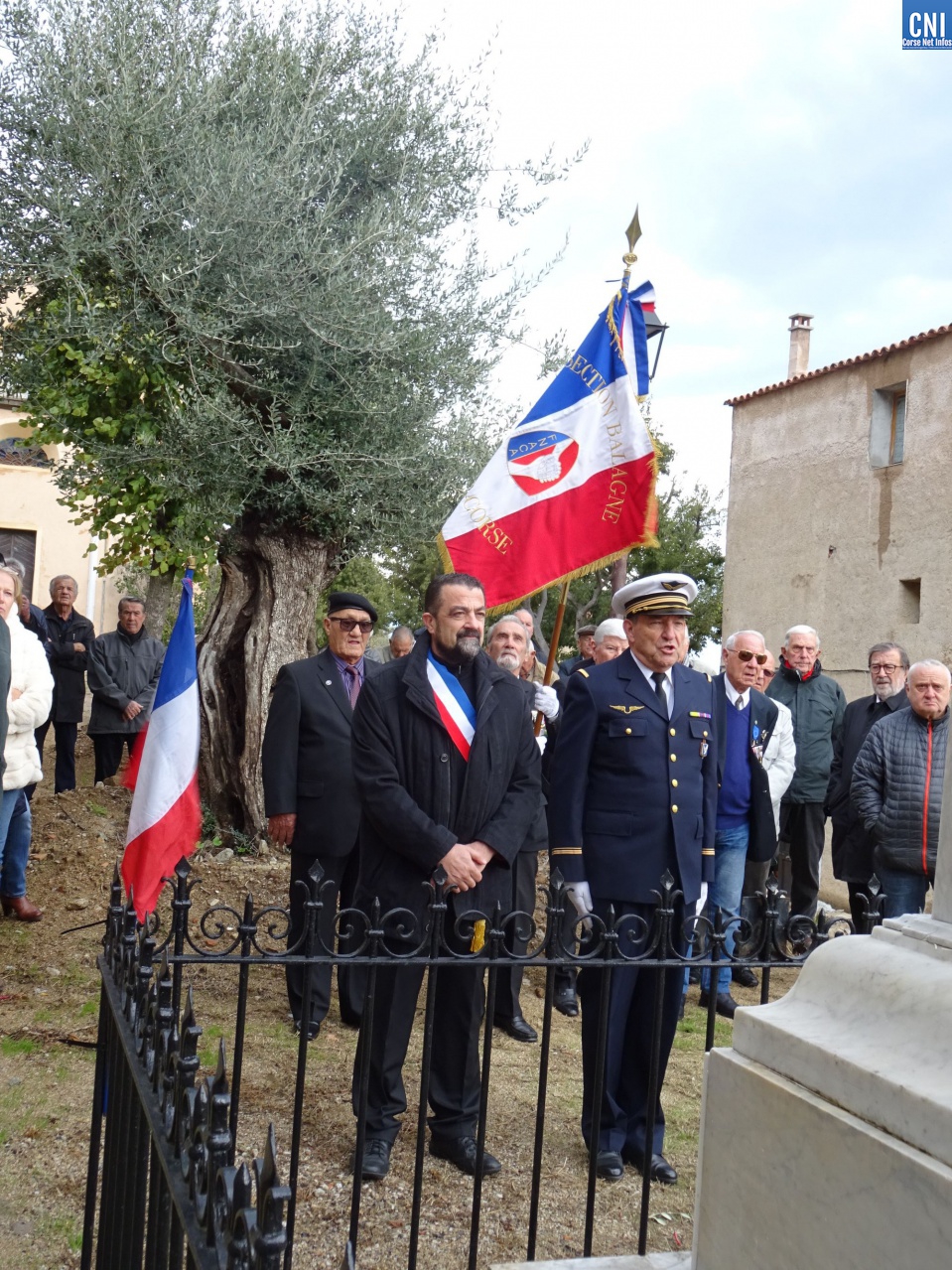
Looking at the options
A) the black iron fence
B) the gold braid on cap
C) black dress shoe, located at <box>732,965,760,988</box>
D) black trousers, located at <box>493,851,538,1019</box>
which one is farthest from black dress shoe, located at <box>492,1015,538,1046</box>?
the gold braid on cap

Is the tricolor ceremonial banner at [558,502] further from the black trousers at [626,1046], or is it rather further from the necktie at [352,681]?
the black trousers at [626,1046]

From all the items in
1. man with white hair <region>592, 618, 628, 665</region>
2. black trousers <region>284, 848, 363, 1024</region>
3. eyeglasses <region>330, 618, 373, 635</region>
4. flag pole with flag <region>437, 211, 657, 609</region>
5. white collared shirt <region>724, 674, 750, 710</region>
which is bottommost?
black trousers <region>284, 848, 363, 1024</region>

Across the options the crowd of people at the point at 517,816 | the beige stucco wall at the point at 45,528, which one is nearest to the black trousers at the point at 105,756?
the crowd of people at the point at 517,816

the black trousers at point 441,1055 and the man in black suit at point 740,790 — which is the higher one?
the man in black suit at point 740,790

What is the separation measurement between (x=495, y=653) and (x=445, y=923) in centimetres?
255

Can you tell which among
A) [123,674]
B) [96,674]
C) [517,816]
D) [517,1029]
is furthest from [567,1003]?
[96,674]

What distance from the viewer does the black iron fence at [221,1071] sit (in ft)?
4.92

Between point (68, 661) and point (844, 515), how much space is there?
569 inches

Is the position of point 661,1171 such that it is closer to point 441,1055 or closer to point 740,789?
point 441,1055

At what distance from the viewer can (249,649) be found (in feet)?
29.7

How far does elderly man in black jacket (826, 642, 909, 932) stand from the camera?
7359 mm

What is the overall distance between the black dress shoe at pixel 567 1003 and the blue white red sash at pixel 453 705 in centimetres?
250

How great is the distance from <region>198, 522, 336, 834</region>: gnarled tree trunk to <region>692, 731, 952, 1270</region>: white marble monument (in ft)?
23.4

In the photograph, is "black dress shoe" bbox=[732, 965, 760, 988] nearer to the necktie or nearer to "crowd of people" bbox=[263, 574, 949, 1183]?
"crowd of people" bbox=[263, 574, 949, 1183]
